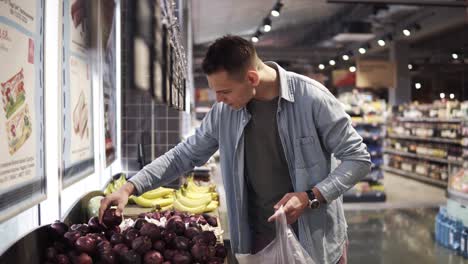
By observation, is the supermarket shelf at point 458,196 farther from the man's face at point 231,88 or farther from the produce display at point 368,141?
the man's face at point 231,88

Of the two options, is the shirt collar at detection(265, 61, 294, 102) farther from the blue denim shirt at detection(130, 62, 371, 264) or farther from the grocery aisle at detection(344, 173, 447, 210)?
the grocery aisle at detection(344, 173, 447, 210)

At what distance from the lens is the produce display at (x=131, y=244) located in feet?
5.71

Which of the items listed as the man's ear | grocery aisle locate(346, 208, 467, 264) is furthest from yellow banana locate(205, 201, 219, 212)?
grocery aisle locate(346, 208, 467, 264)

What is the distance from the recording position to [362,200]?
963cm

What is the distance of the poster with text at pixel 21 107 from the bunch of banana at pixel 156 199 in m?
1.26

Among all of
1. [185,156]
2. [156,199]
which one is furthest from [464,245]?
[185,156]

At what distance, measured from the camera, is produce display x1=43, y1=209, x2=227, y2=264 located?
5.71 feet

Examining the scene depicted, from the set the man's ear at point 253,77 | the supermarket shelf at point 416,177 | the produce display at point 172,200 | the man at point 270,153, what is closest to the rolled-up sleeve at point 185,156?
the man at point 270,153

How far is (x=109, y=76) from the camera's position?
384 cm

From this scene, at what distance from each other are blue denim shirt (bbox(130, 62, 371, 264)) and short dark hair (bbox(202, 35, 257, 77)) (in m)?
0.24

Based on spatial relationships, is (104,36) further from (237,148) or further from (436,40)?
(436,40)

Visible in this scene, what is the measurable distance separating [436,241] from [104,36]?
514 centimetres

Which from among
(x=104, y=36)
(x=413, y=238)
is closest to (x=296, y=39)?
(x=413, y=238)

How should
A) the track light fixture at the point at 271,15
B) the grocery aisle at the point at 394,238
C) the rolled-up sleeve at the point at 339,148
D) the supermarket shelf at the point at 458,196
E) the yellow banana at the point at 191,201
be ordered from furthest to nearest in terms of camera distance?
the track light fixture at the point at 271,15, the supermarket shelf at the point at 458,196, the grocery aisle at the point at 394,238, the yellow banana at the point at 191,201, the rolled-up sleeve at the point at 339,148
